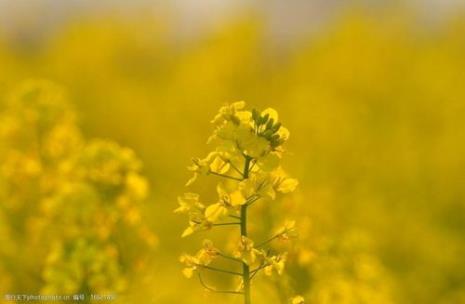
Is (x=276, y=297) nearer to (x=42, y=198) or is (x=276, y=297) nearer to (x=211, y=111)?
(x=42, y=198)

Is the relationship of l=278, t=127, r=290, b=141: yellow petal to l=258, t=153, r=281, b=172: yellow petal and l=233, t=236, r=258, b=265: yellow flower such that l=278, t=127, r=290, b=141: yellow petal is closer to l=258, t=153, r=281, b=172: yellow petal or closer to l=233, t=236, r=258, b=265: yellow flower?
l=258, t=153, r=281, b=172: yellow petal

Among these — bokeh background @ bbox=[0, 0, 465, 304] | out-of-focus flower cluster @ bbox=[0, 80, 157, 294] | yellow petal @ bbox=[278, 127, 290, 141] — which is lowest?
yellow petal @ bbox=[278, 127, 290, 141]

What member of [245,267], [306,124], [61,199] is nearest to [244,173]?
[245,267]

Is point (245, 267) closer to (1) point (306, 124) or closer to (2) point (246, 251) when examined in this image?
(2) point (246, 251)

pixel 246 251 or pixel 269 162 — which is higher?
pixel 269 162

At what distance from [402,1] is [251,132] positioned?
10566 millimetres

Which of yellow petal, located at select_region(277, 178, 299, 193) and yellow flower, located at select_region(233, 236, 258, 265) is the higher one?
yellow petal, located at select_region(277, 178, 299, 193)

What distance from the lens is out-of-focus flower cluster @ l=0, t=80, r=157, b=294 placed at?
300 cm

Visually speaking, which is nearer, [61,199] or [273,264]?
[273,264]

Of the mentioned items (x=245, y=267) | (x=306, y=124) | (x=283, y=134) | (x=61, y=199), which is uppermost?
(x=306, y=124)

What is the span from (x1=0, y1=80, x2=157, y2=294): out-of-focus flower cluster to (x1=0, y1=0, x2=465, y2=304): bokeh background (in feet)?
0.07

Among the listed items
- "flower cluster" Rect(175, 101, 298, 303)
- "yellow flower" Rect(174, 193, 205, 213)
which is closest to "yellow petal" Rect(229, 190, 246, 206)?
"flower cluster" Rect(175, 101, 298, 303)

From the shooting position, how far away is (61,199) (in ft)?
10.7

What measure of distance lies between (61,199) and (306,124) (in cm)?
527
